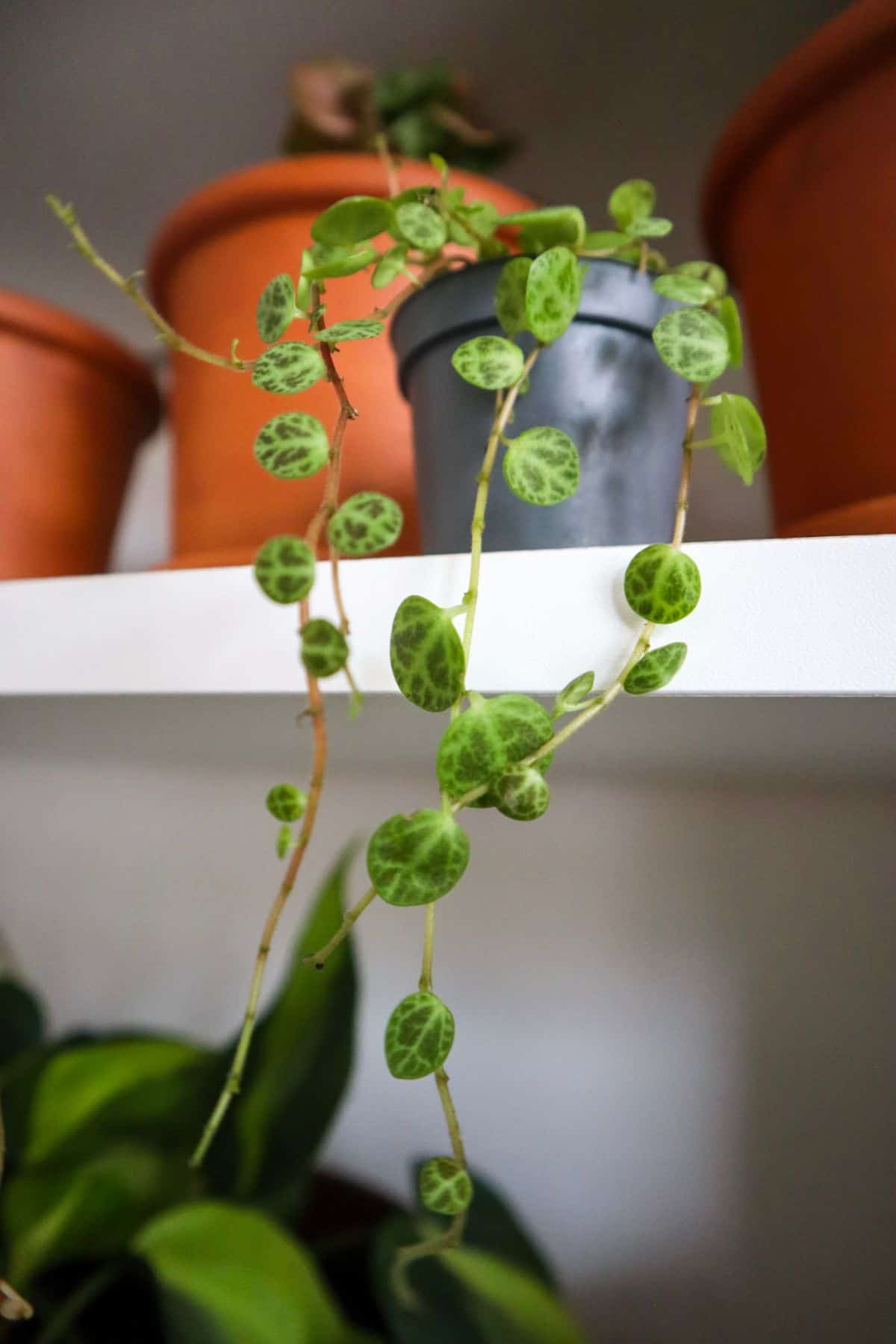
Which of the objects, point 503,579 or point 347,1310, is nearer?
point 503,579

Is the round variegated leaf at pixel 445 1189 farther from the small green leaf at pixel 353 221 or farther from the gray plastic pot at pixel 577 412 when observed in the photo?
the small green leaf at pixel 353 221

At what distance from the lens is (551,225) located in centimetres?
34

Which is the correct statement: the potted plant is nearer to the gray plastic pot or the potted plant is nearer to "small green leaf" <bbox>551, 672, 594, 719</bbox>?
the gray plastic pot

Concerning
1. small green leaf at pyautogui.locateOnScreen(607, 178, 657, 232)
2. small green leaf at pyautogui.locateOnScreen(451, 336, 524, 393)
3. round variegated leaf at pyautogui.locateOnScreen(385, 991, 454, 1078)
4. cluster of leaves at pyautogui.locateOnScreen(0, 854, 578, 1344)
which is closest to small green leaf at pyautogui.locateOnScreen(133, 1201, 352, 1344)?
cluster of leaves at pyautogui.locateOnScreen(0, 854, 578, 1344)

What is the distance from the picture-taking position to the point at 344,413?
12.6 inches

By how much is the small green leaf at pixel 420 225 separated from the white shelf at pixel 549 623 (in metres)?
0.13

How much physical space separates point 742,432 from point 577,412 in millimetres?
73

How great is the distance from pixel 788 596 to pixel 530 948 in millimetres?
513

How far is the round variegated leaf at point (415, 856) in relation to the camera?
26cm

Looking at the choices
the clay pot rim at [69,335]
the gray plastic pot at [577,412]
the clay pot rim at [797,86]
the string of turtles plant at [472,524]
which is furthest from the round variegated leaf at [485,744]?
the clay pot rim at [69,335]

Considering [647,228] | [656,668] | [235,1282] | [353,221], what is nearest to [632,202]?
[647,228]

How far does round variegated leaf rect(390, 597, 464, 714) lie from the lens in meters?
0.27

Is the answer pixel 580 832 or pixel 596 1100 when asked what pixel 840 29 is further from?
pixel 596 1100

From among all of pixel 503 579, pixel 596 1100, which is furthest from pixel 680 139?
pixel 596 1100
